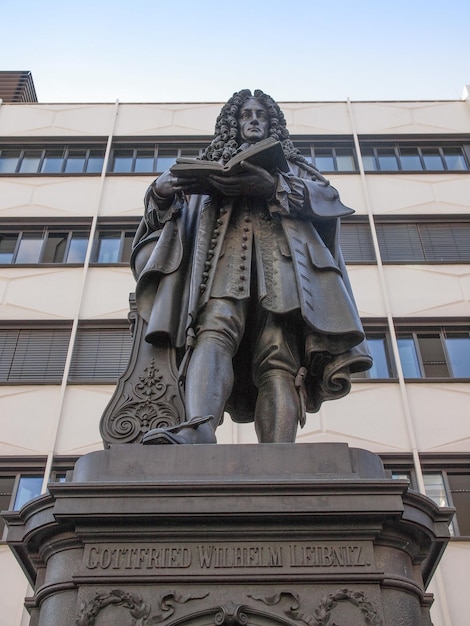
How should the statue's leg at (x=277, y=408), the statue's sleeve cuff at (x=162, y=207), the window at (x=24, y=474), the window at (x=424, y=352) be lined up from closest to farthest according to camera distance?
the statue's leg at (x=277, y=408), the statue's sleeve cuff at (x=162, y=207), the window at (x=24, y=474), the window at (x=424, y=352)

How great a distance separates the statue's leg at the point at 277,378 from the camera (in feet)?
15.7

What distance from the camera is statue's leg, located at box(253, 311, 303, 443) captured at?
4789 millimetres

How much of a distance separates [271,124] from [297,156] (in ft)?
1.17

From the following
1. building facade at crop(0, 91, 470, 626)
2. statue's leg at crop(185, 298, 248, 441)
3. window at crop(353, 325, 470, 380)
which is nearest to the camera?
statue's leg at crop(185, 298, 248, 441)

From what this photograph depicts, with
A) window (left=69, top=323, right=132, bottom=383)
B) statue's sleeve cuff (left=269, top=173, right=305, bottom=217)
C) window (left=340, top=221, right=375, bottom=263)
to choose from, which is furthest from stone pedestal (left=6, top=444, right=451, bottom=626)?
window (left=340, top=221, right=375, bottom=263)

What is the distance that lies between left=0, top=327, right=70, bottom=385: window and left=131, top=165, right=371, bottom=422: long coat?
14364 millimetres

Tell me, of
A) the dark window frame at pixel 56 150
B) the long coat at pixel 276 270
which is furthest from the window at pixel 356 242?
the long coat at pixel 276 270

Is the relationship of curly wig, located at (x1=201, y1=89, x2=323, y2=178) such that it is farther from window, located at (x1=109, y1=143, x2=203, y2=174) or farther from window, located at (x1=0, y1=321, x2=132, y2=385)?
window, located at (x1=109, y1=143, x2=203, y2=174)

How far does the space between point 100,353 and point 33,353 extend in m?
1.86

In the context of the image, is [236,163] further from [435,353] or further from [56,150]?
[56,150]

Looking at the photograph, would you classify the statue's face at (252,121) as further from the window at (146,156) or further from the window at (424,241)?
the window at (146,156)

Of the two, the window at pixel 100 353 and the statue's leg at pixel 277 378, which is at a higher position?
the window at pixel 100 353

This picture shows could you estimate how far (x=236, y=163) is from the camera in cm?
519

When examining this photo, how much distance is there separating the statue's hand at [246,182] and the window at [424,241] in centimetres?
1690
